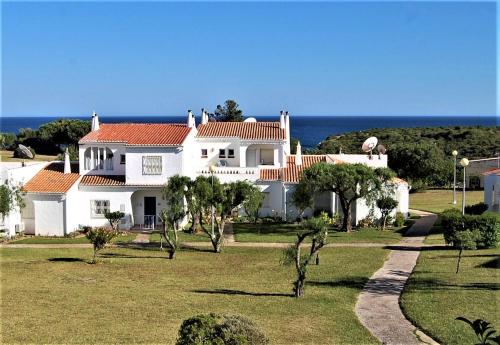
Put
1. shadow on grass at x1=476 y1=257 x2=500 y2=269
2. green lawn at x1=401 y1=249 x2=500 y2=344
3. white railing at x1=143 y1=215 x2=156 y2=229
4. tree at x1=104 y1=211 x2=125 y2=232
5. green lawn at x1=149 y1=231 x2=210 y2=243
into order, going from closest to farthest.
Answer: green lawn at x1=401 y1=249 x2=500 y2=344
shadow on grass at x1=476 y1=257 x2=500 y2=269
green lawn at x1=149 y1=231 x2=210 y2=243
tree at x1=104 y1=211 x2=125 y2=232
white railing at x1=143 y1=215 x2=156 y2=229

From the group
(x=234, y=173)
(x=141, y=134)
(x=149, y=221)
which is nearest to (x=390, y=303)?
(x=149, y=221)

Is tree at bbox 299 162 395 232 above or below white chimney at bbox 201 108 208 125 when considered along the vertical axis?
below

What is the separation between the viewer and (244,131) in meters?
46.5

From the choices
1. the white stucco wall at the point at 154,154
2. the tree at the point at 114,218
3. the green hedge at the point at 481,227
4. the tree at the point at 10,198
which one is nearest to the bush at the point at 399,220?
the green hedge at the point at 481,227

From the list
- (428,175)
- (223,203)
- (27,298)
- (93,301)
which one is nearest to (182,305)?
(93,301)

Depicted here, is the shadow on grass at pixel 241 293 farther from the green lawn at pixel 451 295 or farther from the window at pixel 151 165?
the window at pixel 151 165

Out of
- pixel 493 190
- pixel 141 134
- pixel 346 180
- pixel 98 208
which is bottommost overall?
pixel 98 208

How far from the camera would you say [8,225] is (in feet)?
119

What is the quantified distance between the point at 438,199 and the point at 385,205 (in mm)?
16983

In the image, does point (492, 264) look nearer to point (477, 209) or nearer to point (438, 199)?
point (477, 209)

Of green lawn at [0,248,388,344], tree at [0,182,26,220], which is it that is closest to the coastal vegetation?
tree at [0,182,26,220]

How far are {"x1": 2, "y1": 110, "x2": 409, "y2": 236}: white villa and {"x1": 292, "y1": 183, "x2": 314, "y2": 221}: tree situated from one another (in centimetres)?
190

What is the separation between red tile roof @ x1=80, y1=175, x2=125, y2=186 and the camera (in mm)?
39312

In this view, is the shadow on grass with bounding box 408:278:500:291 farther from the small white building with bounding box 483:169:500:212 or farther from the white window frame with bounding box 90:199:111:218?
the white window frame with bounding box 90:199:111:218
